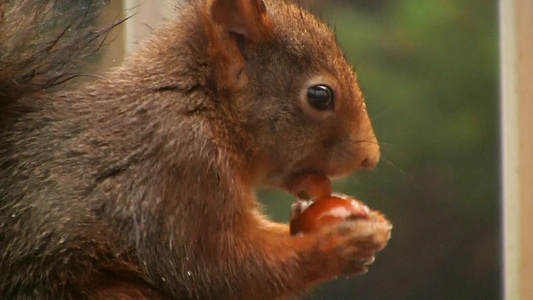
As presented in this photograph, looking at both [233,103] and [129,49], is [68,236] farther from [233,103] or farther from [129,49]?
[129,49]

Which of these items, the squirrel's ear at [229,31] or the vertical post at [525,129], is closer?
the squirrel's ear at [229,31]

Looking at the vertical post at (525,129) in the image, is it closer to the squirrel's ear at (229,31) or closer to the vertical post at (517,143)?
the vertical post at (517,143)

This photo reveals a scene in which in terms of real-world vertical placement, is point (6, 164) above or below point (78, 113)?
below

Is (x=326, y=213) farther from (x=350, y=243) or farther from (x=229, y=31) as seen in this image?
(x=229, y=31)

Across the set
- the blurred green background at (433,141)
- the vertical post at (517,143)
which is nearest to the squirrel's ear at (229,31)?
the blurred green background at (433,141)

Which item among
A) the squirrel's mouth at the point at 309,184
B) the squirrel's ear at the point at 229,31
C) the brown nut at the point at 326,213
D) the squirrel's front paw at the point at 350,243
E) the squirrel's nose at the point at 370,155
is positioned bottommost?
the squirrel's front paw at the point at 350,243

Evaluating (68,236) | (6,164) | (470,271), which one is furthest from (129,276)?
(470,271)

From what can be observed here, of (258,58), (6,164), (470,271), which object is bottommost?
(470,271)
